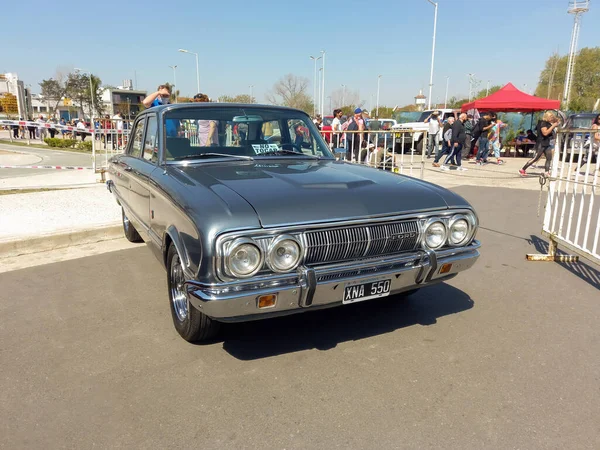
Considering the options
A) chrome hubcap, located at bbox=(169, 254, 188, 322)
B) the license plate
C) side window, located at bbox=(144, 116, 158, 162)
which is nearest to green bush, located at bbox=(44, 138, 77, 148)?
side window, located at bbox=(144, 116, 158, 162)

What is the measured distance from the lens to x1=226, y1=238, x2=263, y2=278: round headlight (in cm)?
260

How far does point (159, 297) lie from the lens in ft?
13.7

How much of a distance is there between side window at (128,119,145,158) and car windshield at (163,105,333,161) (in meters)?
0.80

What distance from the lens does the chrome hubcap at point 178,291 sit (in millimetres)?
3232

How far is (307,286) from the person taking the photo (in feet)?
8.91

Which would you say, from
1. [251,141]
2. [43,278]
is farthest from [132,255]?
[251,141]

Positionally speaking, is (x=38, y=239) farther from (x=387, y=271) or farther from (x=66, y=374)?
(x=387, y=271)

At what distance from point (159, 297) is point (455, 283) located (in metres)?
2.89

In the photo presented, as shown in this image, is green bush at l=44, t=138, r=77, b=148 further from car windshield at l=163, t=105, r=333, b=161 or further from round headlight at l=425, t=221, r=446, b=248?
round headlight at l=425, t=221, r=446, b=248

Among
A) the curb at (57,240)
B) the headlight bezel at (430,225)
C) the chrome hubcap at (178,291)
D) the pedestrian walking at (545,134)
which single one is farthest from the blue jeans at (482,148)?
the chrome hubcap at (178,291)

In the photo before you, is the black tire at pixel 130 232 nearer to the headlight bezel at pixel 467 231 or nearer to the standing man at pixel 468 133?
the headlight bezel at pixel 467 231

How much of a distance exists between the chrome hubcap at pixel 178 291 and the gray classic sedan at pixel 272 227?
0.04ft

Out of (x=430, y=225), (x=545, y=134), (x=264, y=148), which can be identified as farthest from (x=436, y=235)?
(x=545, y=134)

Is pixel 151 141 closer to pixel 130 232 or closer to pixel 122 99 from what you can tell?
pixel 130 232
